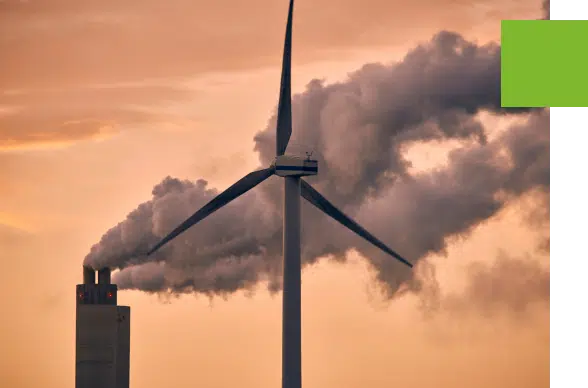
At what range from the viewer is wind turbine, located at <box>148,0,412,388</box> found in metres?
122

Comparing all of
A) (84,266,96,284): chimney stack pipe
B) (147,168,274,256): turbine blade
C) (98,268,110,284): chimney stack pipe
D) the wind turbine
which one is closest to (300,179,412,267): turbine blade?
the wind turbine

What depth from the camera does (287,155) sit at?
126 metres

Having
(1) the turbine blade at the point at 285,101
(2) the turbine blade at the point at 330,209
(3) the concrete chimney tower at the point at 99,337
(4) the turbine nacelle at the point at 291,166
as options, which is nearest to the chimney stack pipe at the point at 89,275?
(3) the concrete chimney tower at the point at 99,337

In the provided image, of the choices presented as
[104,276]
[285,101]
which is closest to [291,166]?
[285,101]

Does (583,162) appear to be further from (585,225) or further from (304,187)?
(304,187)

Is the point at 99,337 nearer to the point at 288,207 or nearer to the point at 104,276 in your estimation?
the point at 104,276

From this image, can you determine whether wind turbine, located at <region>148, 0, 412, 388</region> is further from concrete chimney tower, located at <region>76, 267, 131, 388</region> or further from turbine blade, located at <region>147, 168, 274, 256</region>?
concrete chimney tower, located at <region>76, 267, 131, 388</region>

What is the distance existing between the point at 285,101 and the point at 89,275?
48985 mm

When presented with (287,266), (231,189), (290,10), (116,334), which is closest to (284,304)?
(287,266)

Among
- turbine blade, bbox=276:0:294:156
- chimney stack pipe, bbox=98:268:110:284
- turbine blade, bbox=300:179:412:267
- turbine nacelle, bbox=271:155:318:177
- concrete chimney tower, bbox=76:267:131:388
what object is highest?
turbine blade, bbox=276:0:294:156

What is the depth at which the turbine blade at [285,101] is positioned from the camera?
406 feet

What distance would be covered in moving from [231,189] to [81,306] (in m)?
47.8

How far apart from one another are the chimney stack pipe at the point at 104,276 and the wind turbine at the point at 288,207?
→ 36177mm

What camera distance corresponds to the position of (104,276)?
161375 mm
